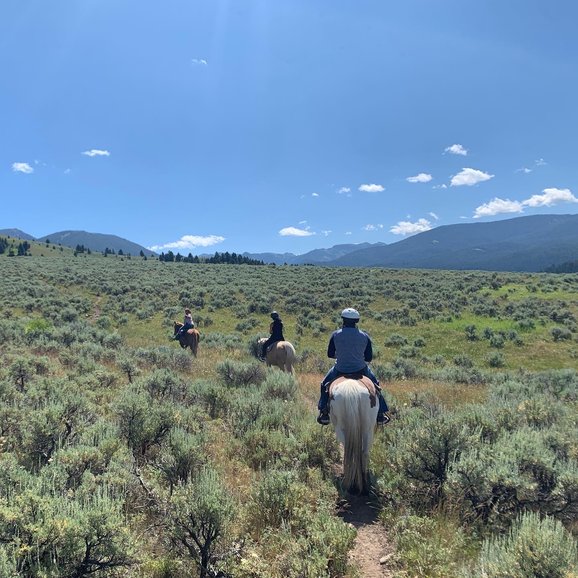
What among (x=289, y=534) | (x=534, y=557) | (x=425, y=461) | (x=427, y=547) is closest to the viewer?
(x=534, y=557)

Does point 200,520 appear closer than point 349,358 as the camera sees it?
Yes

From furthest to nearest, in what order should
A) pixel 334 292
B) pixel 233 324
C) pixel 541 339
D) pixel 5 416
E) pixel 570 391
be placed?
1. pixel 334 292
2. pixel 233 324
3. pixel 541 339
4. pixel 570 391
5. pixel 5 416

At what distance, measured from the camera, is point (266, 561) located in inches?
143

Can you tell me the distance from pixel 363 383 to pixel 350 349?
750 millimetres

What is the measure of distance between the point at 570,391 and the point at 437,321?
49.7ft

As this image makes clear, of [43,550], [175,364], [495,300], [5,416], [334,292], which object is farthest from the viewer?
[334,292]

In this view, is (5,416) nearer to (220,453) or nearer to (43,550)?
(220,453)

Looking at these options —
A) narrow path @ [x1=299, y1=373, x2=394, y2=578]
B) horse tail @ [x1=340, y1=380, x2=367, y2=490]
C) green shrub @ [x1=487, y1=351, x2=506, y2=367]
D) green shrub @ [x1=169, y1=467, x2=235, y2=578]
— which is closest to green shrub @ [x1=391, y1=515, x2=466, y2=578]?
narrow path @ [x1=299, y1=373, x2=394, y2=578]

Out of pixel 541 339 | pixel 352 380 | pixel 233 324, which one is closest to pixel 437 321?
pixel 541 339

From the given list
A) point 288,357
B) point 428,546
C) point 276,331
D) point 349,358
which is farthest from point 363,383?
point 276,331

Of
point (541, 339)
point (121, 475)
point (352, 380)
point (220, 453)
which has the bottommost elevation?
point (541, 339)

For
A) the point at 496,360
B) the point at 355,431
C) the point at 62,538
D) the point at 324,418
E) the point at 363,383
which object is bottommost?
the point at 496,360

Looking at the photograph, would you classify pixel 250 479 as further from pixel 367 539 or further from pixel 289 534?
pixel 367 539

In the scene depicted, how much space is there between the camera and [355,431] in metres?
5.60
